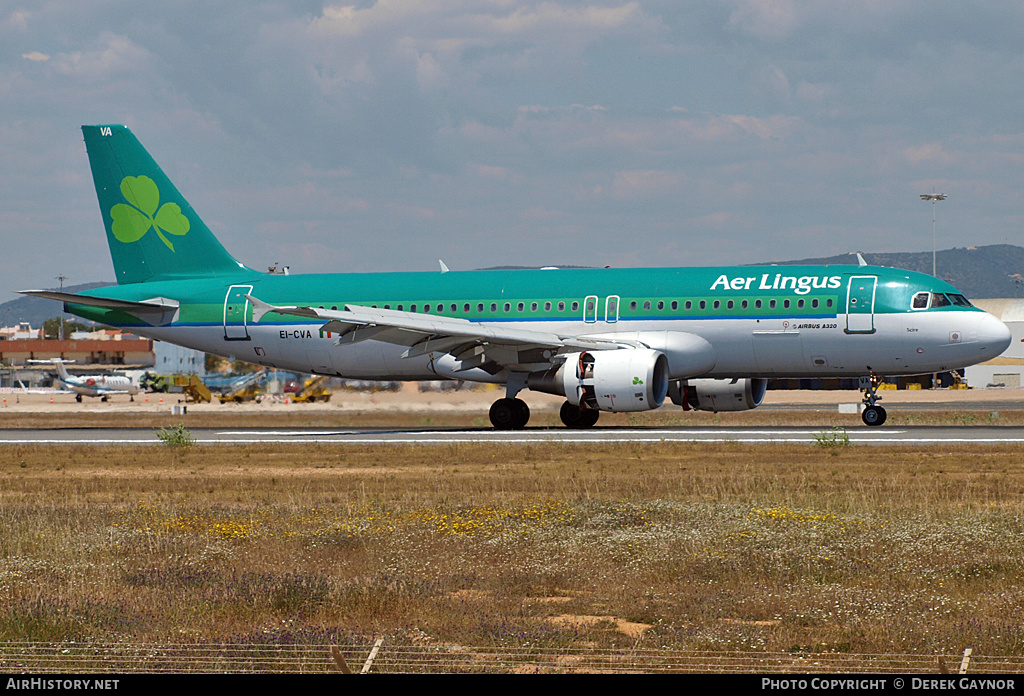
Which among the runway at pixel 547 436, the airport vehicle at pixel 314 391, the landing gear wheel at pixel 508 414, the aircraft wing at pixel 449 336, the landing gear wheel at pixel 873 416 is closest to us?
the runway at pixel 547 436

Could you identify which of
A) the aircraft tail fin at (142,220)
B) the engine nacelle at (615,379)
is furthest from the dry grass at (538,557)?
the aircraft tail fin at (142,220)

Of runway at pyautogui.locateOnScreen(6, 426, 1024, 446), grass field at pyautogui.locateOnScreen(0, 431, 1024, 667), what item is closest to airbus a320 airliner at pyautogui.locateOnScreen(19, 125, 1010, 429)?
runway at pyautogui.locateOnScreen(6, 426, 1024, 446)

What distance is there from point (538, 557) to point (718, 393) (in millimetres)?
24883

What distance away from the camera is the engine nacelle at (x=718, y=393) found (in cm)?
3800

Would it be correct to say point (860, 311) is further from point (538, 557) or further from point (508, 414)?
point (538, 557)

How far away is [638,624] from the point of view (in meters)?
11.0

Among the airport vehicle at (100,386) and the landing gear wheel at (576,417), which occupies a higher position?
the landing gear wheel at (576,417)

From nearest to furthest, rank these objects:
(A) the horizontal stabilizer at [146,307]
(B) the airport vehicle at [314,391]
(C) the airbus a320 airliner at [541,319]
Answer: (C) the airbus a320 airliner at [541,319], (A) the horizontal stabilizer at [146,307], (B) the airport vehicle at [314,391]

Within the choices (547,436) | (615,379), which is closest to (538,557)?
(615,379)

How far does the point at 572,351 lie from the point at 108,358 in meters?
158

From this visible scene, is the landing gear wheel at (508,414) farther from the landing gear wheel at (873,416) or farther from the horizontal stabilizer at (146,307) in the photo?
the horizontal stabilizer at (146,307)

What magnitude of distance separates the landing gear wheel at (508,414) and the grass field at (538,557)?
42.9ft

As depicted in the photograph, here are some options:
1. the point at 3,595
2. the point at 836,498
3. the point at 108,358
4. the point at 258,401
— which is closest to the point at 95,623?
the point at 3,595

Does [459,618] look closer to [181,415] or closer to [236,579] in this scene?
[236,579]
